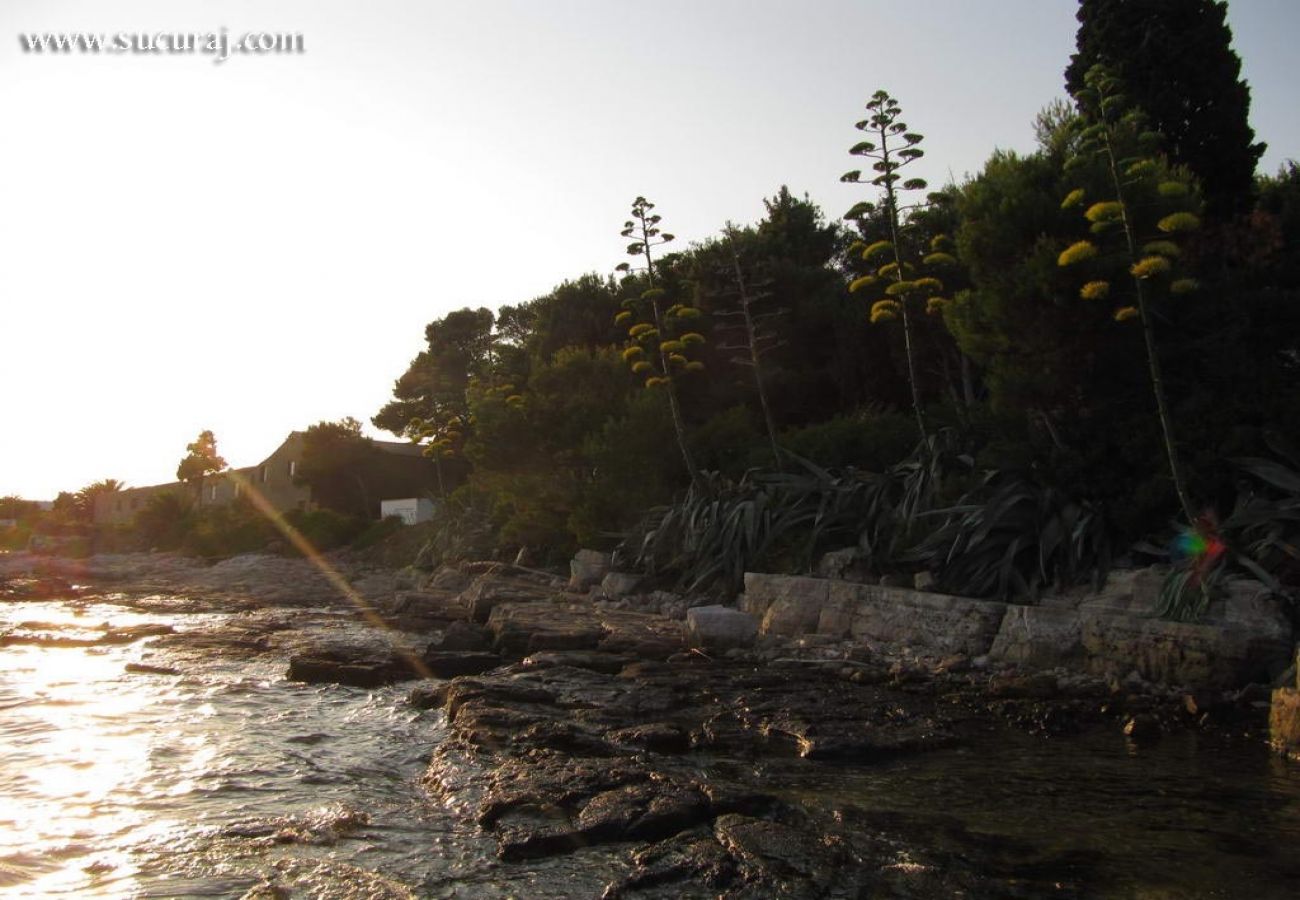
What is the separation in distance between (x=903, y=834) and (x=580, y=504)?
15975mm

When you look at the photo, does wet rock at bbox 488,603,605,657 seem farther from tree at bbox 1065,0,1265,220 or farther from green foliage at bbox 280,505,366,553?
green foliage at bbox 280,505,366,553

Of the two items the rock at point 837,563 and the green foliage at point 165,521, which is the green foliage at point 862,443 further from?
the green foliage at point 165,521

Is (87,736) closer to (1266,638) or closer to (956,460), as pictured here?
(1266,638)

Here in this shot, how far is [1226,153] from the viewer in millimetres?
16344

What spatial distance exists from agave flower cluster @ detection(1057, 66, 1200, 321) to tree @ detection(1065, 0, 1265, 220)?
3.49 meters

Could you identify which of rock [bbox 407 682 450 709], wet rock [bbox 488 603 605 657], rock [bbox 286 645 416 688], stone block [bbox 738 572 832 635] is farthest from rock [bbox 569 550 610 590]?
rock [bbox 407 682 450 709]

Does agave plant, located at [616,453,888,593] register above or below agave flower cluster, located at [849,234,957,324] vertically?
below

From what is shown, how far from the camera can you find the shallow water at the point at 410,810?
174 inches

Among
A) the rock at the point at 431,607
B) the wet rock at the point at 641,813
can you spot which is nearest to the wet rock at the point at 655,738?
the wet rock at the point at 641,813

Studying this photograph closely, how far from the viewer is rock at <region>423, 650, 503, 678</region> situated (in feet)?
34.6

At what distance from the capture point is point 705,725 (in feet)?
24.8

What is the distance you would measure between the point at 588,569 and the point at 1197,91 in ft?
48.9

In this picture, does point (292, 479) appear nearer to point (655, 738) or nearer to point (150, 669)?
point (150, 669)

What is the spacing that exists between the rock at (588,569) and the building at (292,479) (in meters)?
23.5
